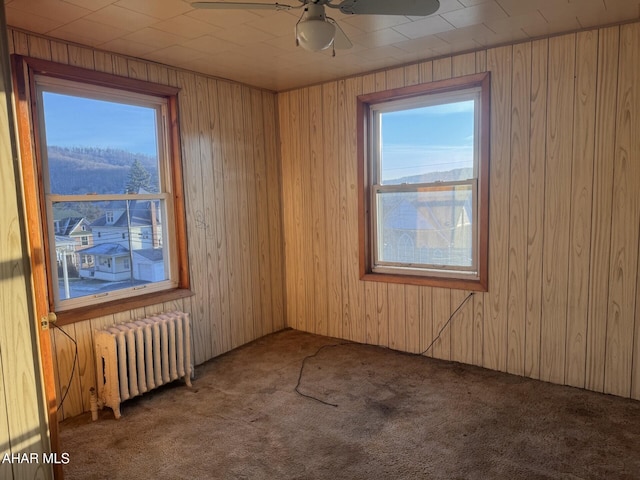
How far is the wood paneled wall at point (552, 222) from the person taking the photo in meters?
2.92

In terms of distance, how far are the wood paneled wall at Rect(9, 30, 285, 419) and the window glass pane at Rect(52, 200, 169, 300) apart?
25 cm

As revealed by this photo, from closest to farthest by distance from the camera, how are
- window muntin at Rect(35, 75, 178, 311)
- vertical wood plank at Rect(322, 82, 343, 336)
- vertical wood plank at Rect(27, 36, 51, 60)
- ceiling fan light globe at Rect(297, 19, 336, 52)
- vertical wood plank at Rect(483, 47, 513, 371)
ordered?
ceiling fan light globe at Rect(297, 19, 336, 52), vertical wood plank at Rect(27, 36, 51, 60), window muntin at Rect(35, 75, 178, 311), vertical wood plank at Rect(483, 47, 513, 371), vertical wood plank at Rect(322, 82, 343, 336)

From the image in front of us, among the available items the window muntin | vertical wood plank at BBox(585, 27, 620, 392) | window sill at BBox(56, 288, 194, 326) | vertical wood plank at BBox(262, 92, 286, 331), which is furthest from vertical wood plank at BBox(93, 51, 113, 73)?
vertical wood plank at BBox(585, 27, 620, 392)

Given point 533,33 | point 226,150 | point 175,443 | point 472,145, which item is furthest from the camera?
point 226,150

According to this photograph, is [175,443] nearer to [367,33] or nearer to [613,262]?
[367,33]

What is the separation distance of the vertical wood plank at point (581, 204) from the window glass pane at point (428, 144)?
782 mm

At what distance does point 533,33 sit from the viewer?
119 inches

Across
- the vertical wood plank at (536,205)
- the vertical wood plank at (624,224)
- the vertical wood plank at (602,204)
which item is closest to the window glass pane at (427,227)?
the vertical wood plank at (536,205)

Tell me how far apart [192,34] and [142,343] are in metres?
2.12

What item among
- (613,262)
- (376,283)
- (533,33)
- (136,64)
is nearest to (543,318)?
(613,262)

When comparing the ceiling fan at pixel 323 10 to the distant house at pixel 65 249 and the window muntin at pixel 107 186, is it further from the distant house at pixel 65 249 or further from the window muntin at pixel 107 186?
the distant house at pixel 65 249

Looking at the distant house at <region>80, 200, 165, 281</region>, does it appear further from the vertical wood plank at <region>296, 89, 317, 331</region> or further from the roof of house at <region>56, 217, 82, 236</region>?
the vertical wood plank at <region>296, 89, 317, 331</region>

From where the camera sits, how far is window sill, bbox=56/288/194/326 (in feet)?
9.62

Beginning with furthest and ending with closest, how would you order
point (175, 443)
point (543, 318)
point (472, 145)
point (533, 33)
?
point (472, 145), point (543, 318), point (533, 33), point (175, 443)
